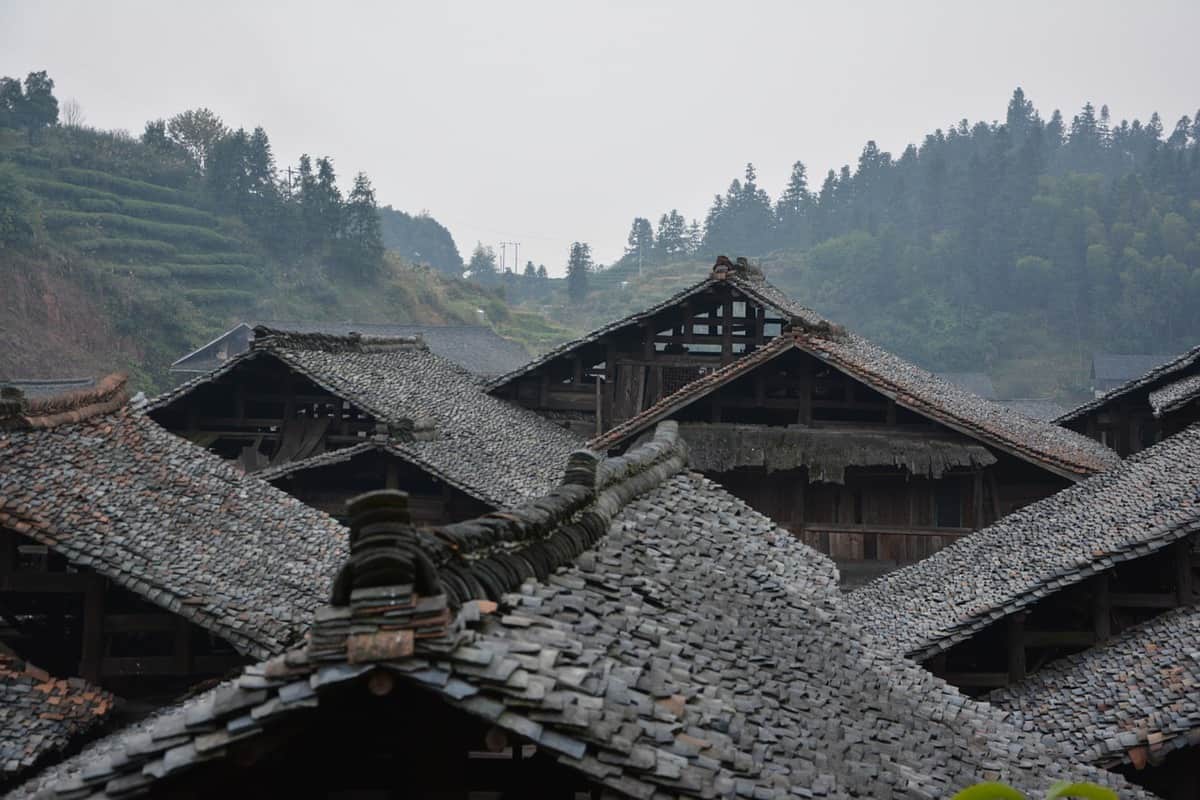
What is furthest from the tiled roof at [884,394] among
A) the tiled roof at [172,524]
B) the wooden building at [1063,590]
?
the tiled roof at [172,524]

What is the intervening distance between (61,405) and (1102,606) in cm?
1409

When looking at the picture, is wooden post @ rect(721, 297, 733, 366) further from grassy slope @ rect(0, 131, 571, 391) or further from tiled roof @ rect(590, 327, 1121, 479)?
grassy slope @ rect(0, 131, 571, 391)

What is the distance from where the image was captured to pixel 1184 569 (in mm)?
15805

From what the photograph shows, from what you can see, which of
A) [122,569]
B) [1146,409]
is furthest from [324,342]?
[1146,409]

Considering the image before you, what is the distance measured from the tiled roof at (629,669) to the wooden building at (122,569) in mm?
2624

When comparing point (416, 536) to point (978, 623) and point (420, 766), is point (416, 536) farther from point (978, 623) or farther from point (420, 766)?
point (978, 623)

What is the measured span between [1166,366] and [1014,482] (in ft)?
19.3

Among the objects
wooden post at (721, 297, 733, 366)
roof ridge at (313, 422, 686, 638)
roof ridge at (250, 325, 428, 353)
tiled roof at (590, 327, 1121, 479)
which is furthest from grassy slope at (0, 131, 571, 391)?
roof ridge at (313, 422, 686, 638)

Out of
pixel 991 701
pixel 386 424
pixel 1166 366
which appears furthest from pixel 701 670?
pixel 1166 366

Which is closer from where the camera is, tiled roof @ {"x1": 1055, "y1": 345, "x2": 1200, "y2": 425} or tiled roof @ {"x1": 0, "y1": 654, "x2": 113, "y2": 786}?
tiled roof @ {"x1": 0, "y1": 654, "x2": 113, "y2": 786}

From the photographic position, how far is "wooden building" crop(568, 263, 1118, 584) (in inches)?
989

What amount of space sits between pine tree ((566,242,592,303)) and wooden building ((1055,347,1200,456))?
84093 millimetres

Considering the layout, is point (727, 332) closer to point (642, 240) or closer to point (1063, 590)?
point (1063, 590)

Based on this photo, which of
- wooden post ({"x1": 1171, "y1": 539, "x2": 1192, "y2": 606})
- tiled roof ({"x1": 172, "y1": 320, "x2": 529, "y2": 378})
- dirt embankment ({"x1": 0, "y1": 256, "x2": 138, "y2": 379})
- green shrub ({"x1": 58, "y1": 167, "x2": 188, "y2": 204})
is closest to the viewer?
wooden post ({"x1": 1171, "y1": 539, "x2": 1192, "y2": 606})
